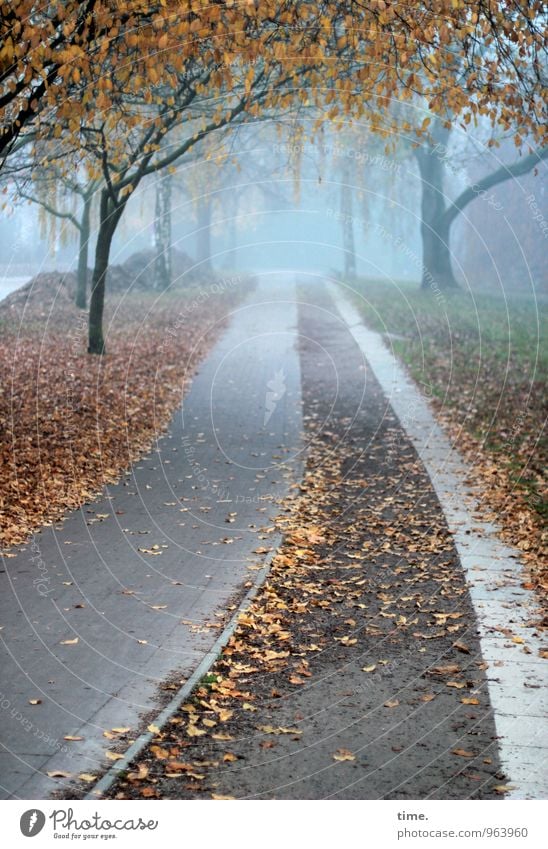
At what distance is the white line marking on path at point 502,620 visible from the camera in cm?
610

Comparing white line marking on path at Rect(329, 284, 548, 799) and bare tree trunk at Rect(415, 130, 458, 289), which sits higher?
bare tree trunk at Rect(415, 130, 458, 289)

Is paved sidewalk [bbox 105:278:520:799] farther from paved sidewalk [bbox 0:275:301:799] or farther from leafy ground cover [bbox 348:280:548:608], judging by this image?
leafy ground cover [bbox 348:280:548:608]

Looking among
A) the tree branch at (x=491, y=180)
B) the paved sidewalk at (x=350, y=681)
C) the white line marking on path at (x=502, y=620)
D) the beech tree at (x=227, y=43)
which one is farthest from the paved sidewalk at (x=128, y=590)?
the tree branch at (x=491, y=180)

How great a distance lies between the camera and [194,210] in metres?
46.7

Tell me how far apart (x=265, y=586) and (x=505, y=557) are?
2.65 m

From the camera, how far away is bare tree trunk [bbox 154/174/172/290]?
36500 mm

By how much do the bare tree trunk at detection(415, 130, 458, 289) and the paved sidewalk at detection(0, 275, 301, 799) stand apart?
25.6 meters

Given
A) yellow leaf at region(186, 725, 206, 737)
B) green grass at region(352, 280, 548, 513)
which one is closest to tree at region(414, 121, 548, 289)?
green grass at region(352, 280, 548, 513)

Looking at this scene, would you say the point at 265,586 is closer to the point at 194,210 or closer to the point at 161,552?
the point at 161,552

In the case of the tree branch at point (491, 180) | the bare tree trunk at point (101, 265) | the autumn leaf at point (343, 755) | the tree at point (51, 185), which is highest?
the tree branch at point (491, 180)

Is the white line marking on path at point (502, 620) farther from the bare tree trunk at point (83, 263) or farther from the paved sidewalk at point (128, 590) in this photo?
the bare tree trunk at point (83, 263)

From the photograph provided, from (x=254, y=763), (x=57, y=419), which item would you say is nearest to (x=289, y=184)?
(x=57, y=419)

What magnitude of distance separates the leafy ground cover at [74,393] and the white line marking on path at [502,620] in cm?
434

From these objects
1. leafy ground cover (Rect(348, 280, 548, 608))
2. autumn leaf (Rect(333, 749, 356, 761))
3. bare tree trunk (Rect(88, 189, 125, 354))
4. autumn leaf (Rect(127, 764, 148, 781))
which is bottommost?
autumn leaf (Rect(333, 749, 356, 761))
